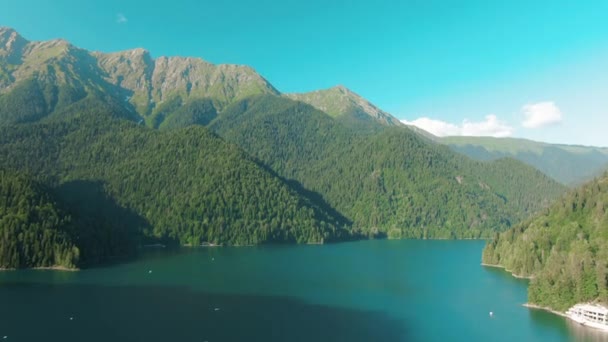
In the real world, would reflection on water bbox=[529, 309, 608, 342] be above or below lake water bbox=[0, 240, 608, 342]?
above

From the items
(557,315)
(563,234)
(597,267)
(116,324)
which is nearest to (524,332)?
(557,315)

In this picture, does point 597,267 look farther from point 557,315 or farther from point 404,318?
→ point 404,318

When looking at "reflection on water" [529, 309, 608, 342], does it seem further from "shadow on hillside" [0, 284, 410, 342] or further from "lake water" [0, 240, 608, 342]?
"shadow on hillside" [0, 284, 410, 342]

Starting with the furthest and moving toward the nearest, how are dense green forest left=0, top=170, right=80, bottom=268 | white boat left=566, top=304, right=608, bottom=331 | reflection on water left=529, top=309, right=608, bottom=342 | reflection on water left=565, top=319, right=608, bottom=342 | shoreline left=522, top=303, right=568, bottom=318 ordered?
dense green forest left=0, top=170, right=80, bottom=268, shoreline left=522, top=303, right=568, bottom=318, white boat left=566, top=304, right=608, bottom=331, reflection on water left=529, top=309, right=608, bottom=342, reflection on water left=565, top=319, right=608, bottom=342

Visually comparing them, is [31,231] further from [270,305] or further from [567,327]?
[567,327]

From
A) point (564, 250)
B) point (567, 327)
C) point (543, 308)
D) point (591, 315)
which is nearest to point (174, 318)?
point (567, 327)

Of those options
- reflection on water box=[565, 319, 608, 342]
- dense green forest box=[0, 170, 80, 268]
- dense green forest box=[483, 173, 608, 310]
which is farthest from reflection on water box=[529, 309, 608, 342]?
dense green forest box=[0, 170, 80, 268]

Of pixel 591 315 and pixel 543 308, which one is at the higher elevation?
pixel 591 315
